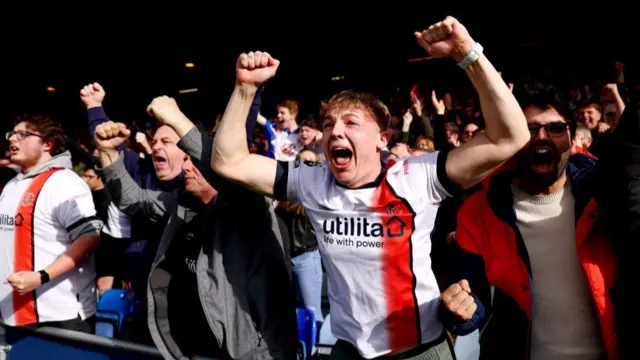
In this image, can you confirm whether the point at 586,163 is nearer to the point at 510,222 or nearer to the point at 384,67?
the point at 510,222

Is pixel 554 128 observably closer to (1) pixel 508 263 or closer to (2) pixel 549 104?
(2) pixel 549 104

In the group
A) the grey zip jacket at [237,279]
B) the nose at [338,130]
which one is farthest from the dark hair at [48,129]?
the nose at [338,130]

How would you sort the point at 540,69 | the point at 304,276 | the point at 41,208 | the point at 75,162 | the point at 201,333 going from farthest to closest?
the point at 540,69 → the point at 75,162 → the point at 304,276 → the point at 41,208 → the point at 201,333

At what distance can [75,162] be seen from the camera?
251 inches

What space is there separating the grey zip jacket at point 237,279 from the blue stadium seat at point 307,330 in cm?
54

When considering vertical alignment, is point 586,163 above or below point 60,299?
above

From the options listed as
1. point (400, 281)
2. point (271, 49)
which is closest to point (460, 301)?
point (400, 281)

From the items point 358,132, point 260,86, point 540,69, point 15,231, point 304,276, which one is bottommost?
point 304,276

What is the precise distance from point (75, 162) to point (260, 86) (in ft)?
16.5

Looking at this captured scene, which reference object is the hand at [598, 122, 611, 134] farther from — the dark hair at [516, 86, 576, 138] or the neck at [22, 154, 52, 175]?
the neck at [22, 154, 52, 175]

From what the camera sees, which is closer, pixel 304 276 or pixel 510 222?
pixel 510 222

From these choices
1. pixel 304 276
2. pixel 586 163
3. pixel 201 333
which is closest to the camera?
pixel 586 163

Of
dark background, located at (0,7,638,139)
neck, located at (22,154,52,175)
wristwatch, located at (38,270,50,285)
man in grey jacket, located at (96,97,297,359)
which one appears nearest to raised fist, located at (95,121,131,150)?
man in grey jacket, located at (96,97,297,359)

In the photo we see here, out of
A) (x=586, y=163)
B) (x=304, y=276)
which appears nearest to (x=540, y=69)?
(x=304, y=276)
